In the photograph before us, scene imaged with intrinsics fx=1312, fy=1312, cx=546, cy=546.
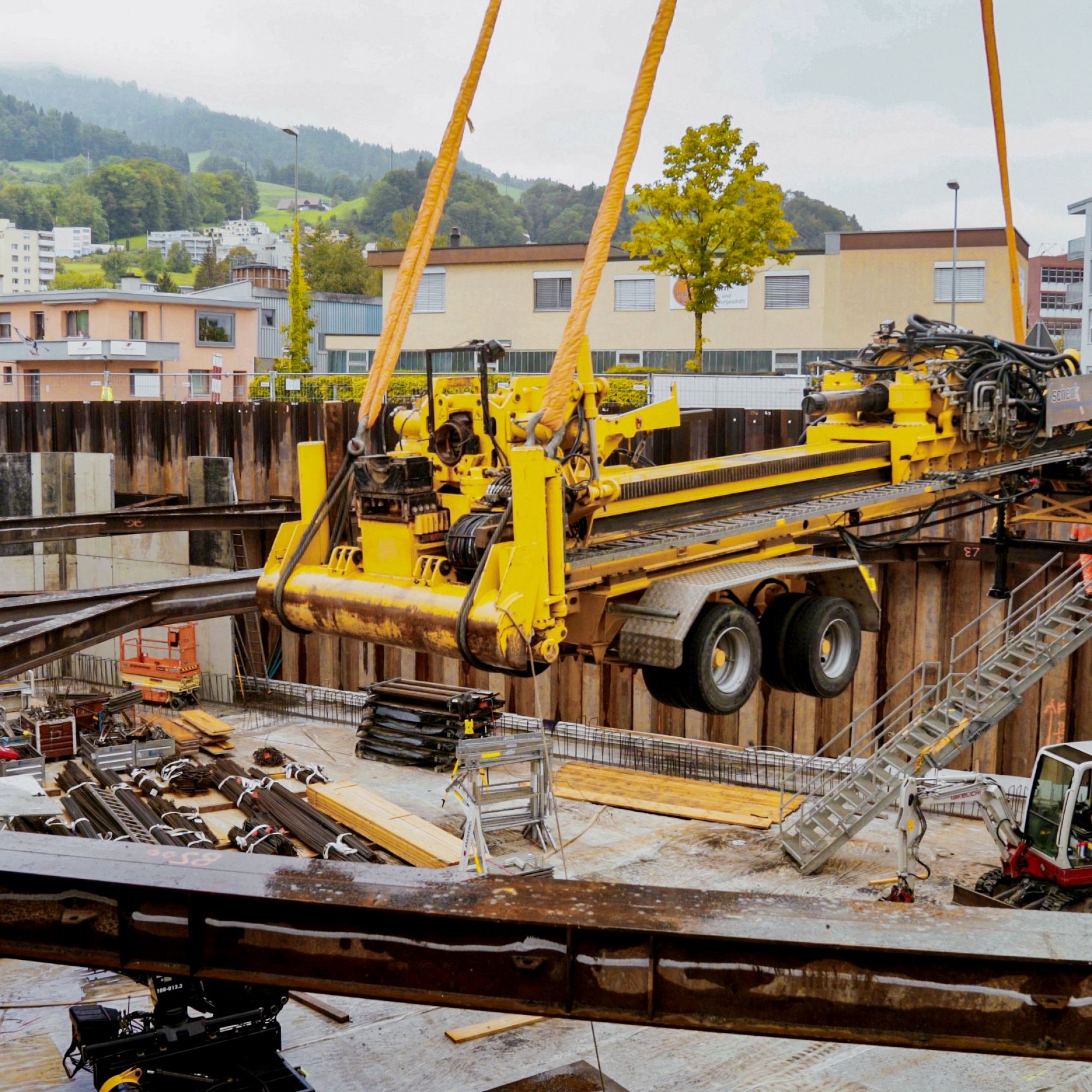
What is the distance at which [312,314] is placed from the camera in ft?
214

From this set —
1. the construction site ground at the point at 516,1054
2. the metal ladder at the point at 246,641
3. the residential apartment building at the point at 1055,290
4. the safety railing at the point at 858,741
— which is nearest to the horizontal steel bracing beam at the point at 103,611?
the construction site ground at the point at 516,1054

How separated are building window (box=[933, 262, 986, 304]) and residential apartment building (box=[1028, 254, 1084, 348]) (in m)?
40.6

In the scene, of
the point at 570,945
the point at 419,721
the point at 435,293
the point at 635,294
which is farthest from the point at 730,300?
the point at 570,945

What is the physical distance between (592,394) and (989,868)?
29.4 ft

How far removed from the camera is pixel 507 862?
14703 mm

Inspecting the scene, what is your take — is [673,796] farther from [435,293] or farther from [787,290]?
[435,293]

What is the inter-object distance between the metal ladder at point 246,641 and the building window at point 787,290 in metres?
21.7

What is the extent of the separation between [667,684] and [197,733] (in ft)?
40.7

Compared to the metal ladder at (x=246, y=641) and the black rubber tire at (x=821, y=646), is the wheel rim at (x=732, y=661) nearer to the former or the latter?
the black rubber tire at (x=821, y=646)

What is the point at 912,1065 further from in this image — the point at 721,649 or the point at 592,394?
the point at 592,394

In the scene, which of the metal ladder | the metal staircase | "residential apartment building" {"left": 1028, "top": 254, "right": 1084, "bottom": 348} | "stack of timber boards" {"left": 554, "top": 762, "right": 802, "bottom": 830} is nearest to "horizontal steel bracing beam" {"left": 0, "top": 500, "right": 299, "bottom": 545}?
the metal ladder

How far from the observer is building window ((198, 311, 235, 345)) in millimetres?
52938

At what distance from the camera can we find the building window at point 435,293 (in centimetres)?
4169

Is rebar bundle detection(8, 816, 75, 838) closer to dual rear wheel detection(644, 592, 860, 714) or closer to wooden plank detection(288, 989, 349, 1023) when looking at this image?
wooden plank detection(288, 989, 349, 1023)
